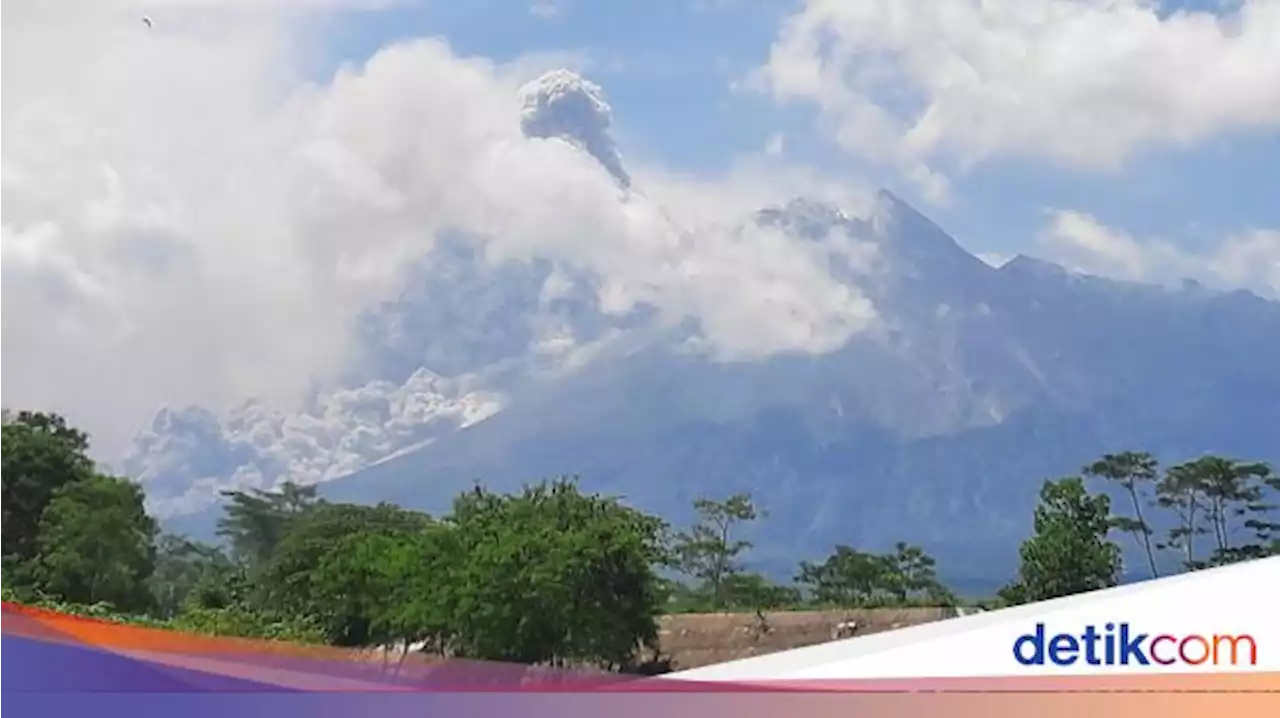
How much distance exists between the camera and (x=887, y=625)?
417 centimetres

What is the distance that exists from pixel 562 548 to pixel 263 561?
31.6 inches

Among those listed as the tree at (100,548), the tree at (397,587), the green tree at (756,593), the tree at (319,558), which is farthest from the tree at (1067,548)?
the tree at (100,548)

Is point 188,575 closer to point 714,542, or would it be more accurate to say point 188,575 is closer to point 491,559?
point 491,559

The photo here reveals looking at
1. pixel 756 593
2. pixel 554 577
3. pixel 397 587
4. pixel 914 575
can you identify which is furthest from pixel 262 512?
pixel 914 575

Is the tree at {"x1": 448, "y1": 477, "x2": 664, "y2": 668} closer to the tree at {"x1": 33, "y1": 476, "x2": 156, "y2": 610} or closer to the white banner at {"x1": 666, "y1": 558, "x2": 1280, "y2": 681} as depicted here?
the white banner at {"x1": 666, "y1": 558, "x2": 1280, "y2": 681}

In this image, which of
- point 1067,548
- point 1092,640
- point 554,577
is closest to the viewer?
point 1092,640

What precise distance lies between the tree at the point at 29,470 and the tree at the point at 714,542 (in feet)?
4.99

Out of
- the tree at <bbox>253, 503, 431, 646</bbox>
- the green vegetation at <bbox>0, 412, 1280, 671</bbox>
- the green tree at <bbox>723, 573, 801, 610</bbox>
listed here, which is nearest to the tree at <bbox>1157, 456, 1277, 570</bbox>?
the green vegetation at <bbox>0, 412, 1280, 671</bbox>

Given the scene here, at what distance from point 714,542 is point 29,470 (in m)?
1.74

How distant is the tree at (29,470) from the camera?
4.41 metres

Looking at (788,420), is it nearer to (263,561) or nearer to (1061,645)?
(1061,645)

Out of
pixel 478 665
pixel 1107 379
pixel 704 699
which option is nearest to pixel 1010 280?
pixel 1107 379

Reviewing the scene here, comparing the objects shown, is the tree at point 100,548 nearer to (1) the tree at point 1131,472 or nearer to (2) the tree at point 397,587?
(2) the tree at point 397,587

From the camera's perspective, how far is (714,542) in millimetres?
4266
